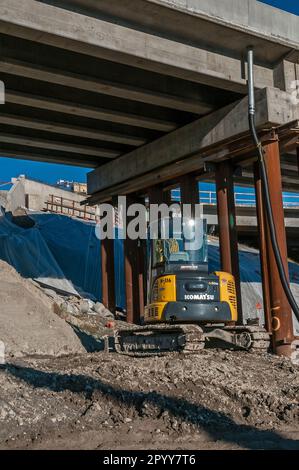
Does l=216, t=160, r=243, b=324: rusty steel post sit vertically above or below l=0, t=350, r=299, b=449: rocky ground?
above

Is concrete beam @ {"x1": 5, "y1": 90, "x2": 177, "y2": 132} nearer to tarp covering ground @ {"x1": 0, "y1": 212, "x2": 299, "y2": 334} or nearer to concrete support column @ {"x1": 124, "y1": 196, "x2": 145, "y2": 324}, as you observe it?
concrete support column @ {"x1": 124, "y1": 196, "x2": 145, "y2": 324}

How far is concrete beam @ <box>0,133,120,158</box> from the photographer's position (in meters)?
21.2

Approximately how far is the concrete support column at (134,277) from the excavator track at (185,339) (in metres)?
8.80

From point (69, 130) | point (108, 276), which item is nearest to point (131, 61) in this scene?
point (69, 130)

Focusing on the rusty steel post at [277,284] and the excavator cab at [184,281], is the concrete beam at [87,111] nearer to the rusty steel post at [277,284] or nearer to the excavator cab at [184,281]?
the rusty steel post at [277,284]

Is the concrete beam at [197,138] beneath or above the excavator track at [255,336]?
above

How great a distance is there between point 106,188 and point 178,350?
1206 centimetres

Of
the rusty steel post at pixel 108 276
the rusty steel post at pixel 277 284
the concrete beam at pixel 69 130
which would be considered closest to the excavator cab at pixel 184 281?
the rusty steel post at pixel 277 284

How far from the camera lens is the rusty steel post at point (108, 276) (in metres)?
23.6

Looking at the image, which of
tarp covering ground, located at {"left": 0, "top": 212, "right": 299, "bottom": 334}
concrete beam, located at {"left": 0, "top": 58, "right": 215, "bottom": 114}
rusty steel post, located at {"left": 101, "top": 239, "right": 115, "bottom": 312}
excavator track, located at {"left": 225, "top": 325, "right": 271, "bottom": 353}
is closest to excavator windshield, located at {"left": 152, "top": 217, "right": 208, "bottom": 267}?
excavator track, located at {"left": 225, "top": 325, "right": 271, "bottom": 353}

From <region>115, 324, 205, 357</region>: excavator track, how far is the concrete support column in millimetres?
8576

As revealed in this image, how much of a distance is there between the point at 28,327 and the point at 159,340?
122 inches

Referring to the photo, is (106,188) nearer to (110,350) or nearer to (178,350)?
(110,350)

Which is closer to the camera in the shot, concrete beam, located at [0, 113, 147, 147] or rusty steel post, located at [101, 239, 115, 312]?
concrete beam, located at [0, 113, 147, 147]
